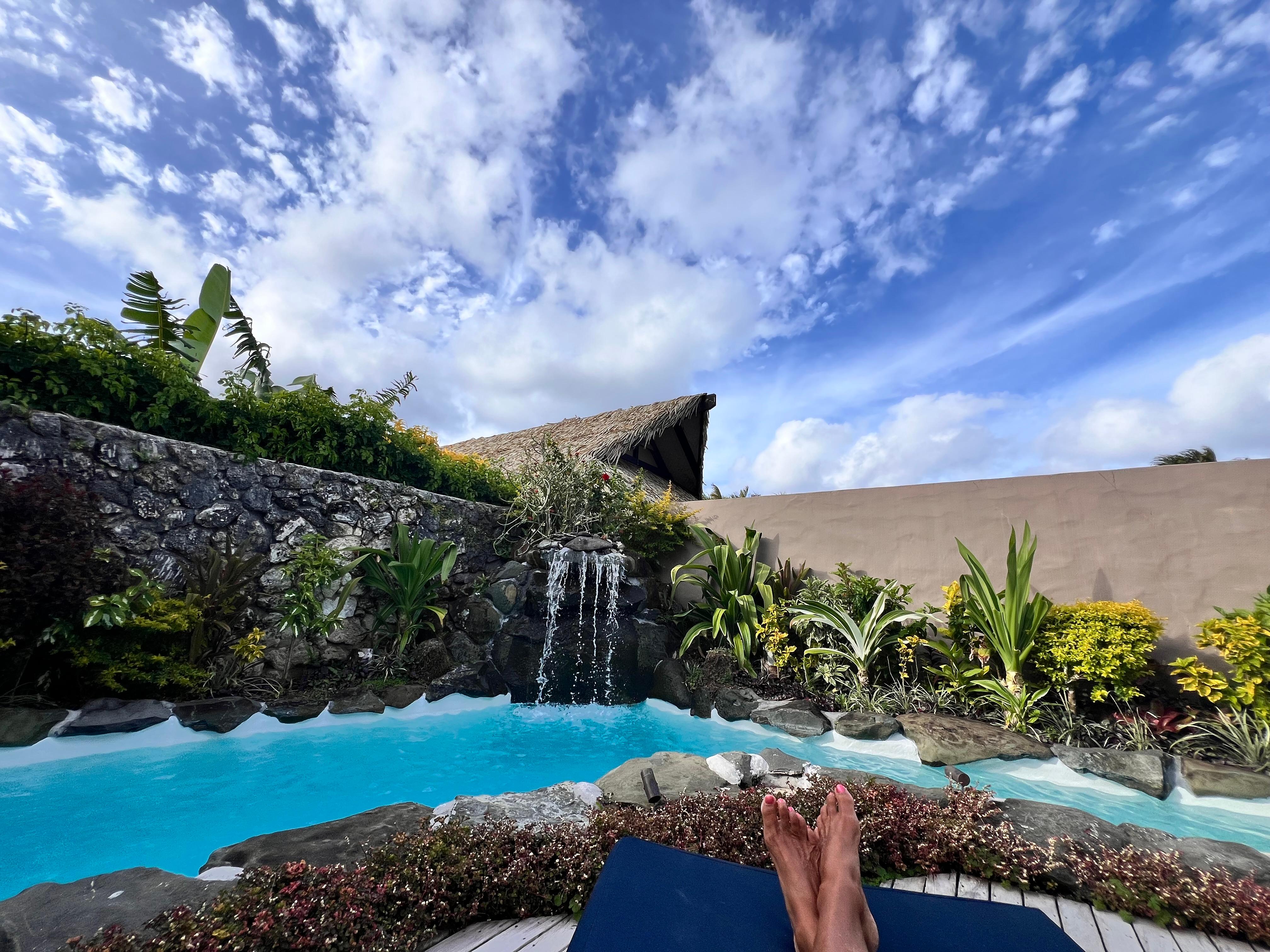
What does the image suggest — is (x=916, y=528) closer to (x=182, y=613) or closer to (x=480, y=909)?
(x=480, y=909)

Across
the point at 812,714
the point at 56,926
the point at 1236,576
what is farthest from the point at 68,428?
the point at 1236,576

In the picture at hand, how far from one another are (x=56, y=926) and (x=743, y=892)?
2100mm

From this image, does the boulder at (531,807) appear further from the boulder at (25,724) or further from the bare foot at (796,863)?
the boulder at (25,724)

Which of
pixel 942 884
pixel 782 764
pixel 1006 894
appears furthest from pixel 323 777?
pixel 1006 894

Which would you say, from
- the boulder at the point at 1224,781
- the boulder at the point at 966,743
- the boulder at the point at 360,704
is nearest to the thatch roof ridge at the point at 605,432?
the boulder at the point at 360,704

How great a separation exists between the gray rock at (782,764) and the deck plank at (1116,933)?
147cm

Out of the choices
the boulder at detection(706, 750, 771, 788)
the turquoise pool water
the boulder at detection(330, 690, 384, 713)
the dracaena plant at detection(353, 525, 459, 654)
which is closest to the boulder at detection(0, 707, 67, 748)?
the turquoise pool water

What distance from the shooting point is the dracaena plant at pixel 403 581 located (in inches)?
209

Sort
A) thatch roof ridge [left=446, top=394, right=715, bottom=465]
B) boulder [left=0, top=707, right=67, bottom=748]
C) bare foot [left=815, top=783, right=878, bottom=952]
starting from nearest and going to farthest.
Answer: bare foot [left=815, top=783, right=878, bottom=952], boulder [left=0, top=707, right=67, bottom=748], thatch roof ridge [left=446, top=394, right=715, bottom=465]

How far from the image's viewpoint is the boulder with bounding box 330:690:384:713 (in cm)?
439

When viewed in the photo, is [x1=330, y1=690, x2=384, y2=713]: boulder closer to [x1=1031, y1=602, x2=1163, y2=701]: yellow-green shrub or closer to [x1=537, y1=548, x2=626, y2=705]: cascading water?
[x1=537, y1=548, x2=626, y2=705]: cascading water

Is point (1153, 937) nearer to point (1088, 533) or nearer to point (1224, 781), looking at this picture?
point (1224, 781)

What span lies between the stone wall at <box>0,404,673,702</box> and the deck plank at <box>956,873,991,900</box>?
150 inches

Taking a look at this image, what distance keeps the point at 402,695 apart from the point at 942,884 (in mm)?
4366
